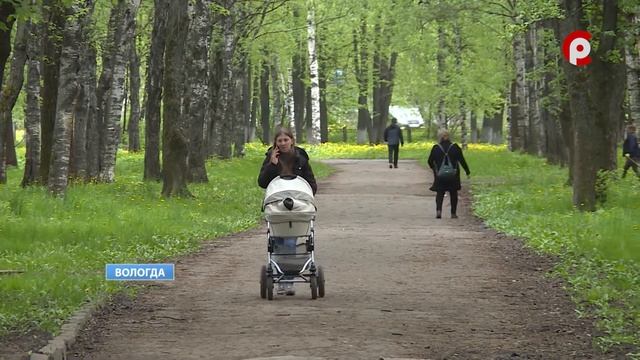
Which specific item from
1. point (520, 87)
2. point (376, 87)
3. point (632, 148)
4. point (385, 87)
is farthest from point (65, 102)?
point (376, 87)

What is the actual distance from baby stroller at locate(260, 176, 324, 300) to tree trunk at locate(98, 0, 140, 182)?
655 inches

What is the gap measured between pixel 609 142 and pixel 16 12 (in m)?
12.4

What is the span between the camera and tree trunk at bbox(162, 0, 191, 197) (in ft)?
73.3

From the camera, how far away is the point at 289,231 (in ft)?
35.6

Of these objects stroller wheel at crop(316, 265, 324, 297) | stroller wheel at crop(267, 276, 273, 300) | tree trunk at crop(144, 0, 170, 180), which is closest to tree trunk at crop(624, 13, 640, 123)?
stroller wheel at crop(316, 265, 324, 297)

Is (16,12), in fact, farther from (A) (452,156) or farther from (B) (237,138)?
(B) (237,138)

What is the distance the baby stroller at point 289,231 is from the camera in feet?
34.3

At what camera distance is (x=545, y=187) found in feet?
91.4

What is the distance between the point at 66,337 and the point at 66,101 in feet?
38.5

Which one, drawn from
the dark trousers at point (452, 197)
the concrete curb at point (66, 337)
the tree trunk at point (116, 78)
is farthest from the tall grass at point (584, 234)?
the tree trunk at point (116, 78)

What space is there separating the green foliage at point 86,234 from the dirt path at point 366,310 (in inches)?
19.4

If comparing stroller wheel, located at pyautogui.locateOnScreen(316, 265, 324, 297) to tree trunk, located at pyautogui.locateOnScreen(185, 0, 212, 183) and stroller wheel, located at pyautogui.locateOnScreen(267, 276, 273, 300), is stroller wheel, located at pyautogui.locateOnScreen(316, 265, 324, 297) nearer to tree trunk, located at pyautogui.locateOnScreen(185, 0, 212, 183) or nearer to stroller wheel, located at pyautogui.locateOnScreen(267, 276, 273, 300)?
stroller wheel, located at pyautogui.locateOnScreen(267, 276, 273, 300)

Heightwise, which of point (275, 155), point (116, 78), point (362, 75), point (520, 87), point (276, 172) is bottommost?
point (276, 172)

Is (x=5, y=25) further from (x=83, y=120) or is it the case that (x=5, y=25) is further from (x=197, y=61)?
(x=197, y=61)
